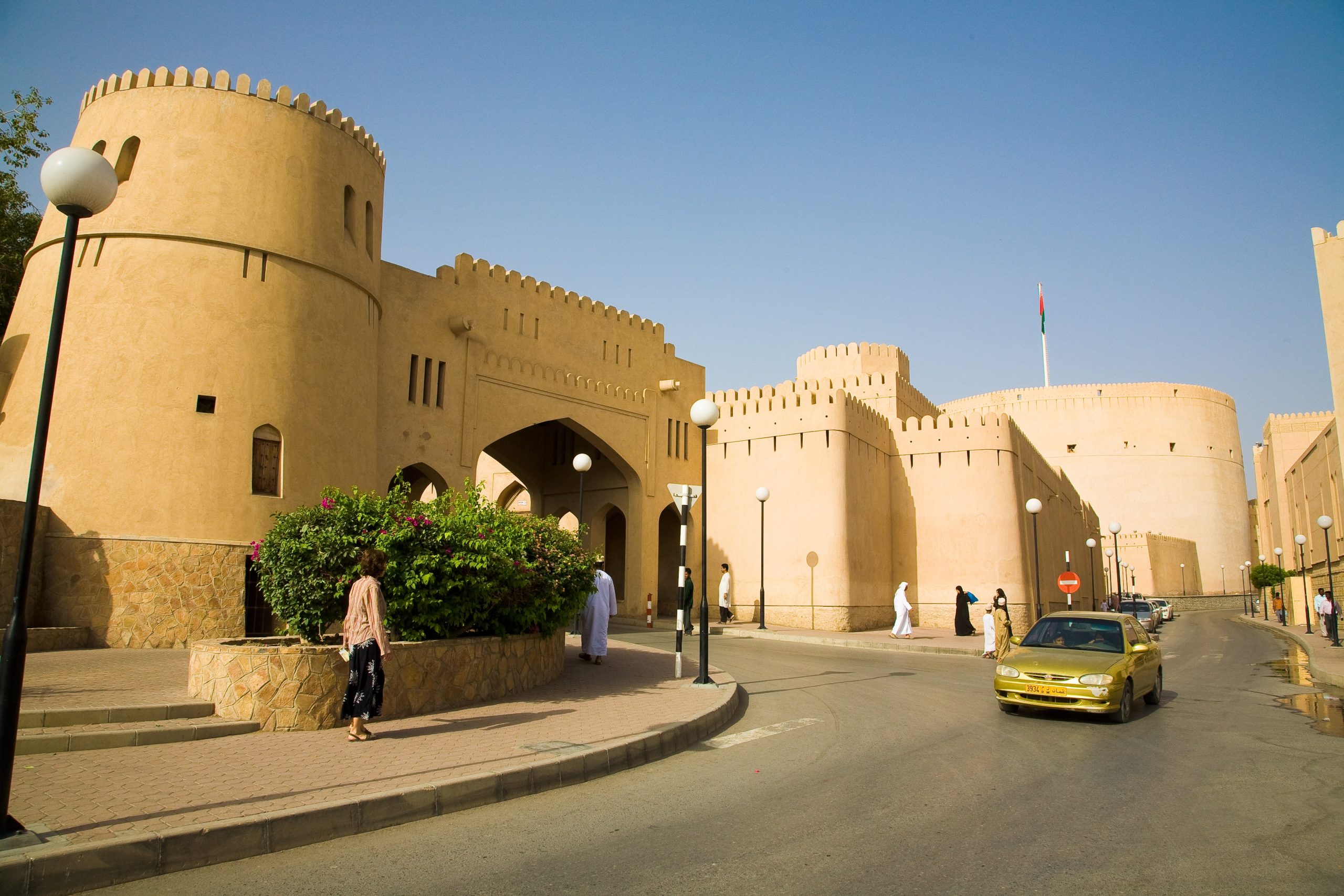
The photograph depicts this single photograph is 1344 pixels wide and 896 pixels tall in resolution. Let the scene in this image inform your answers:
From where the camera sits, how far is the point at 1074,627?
10711mm

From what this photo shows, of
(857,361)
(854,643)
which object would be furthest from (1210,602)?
(854,643)

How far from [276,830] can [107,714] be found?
11.5 ft

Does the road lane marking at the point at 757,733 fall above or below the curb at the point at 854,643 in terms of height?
below

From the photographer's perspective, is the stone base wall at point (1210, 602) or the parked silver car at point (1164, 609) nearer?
the parked silver car at point (1164, 609)

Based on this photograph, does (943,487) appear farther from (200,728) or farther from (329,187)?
(200,728)

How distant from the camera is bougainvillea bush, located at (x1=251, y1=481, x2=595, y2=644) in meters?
8.88

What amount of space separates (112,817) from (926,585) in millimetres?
27958

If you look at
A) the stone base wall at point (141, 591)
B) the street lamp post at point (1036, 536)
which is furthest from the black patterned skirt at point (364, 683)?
the street lamp post at point (1036, 536)

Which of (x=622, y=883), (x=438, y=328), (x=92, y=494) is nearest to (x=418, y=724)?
(x=622, y=883)

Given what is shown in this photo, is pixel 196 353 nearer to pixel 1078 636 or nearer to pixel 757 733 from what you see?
pixel 757 733

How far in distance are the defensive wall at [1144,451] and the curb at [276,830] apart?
65.3 m

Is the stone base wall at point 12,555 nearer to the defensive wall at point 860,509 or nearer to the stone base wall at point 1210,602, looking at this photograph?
the defensive wall at point 860,509

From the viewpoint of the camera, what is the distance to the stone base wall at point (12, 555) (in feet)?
40.6

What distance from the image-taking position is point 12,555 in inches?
496
